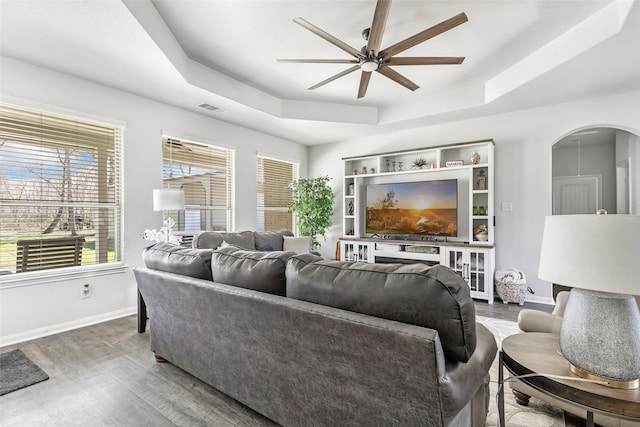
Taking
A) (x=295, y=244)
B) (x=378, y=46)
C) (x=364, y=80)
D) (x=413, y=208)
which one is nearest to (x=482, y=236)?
(x=413, y=208)

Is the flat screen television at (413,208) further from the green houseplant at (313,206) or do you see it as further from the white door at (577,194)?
the white door at (577,194)

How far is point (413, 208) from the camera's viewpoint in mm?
4887

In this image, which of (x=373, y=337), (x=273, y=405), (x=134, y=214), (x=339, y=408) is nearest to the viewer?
(x=373, y=337)

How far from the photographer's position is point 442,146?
4590 mm

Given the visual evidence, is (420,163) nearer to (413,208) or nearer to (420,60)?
(413,208)

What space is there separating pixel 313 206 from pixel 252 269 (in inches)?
158

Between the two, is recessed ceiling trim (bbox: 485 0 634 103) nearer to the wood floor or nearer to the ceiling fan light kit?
the ceiling fan light kit

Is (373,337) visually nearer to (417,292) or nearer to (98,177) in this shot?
(417,292)

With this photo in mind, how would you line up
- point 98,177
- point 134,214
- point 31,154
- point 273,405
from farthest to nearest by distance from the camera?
point 134,214 → point 98,177 → point 31,154 → point 273,405

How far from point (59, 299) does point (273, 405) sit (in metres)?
2.88

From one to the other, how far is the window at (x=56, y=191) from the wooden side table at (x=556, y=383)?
397cm

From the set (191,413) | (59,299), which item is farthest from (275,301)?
(59,299)

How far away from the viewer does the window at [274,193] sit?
5551mm

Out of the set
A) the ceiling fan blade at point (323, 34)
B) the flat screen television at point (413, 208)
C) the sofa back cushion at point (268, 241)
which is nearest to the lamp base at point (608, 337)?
the ceiling fan blade at point (323, 34)
